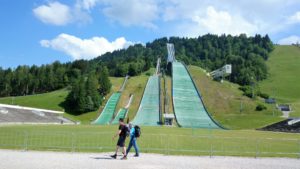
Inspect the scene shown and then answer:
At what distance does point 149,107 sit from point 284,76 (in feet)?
265

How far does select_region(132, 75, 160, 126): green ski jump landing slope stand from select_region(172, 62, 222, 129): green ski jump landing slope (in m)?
3.95

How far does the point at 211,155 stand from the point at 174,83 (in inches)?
2928

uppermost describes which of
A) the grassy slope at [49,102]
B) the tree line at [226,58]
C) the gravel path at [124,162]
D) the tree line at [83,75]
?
the tree line at [226,58]

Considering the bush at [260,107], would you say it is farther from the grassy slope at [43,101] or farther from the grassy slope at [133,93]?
the grassy slope at [43,101]

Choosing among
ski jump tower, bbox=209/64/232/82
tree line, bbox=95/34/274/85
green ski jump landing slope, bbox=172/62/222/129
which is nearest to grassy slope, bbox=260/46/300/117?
tree line, bbox=95/34/274/85

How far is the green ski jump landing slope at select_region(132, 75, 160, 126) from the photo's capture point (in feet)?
207

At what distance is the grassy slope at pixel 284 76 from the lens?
113 m

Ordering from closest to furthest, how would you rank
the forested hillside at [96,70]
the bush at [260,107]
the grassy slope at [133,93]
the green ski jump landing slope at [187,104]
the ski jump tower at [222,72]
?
1. the green ski jump landing slope at [187,104]
2. the bush at [260,107]
3. the grassy slope at [133,93]
4. the ski jump tower at [222,72]
5. the forested hillside at [96,70]

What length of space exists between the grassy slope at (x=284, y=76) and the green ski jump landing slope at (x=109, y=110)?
38.6 metres

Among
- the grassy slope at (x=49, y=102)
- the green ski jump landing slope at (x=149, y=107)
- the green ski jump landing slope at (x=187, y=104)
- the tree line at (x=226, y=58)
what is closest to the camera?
the green ski jump landing slope at (x=187, y=104)

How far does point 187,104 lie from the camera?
7650cm

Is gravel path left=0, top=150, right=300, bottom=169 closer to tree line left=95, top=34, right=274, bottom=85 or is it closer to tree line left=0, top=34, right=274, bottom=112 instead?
tree line left=0, top=34, right=274, bottom=112

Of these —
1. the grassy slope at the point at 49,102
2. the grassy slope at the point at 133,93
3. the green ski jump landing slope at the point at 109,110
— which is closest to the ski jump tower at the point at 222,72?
the grassy slope at the point at 133,93

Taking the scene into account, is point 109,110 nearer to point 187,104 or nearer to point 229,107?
point 187,104
